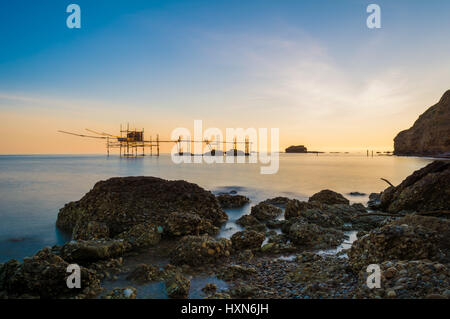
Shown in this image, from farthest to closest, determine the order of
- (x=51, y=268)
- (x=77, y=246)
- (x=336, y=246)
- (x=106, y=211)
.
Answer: (x=106, y=211) → (x=336, y=246) → (x=77, y=246) → (x=51, y=268)

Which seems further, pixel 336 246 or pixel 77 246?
pixel 336 246

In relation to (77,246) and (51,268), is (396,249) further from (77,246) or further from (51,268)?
(77,246)

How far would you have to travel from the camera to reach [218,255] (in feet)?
18.9

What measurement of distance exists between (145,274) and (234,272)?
171cm

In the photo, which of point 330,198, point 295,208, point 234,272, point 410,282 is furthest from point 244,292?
point 330,198

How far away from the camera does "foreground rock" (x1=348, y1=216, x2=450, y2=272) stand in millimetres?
4637

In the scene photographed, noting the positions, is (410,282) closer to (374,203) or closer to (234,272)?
(234,272)

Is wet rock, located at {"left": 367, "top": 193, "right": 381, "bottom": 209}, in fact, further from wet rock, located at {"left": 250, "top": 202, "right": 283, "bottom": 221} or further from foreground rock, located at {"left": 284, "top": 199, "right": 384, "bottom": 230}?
wet rock, located at {"left": 250, "top": 202, "right": 283, "bottom": 221}

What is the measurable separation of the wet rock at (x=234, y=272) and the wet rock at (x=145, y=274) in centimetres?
118

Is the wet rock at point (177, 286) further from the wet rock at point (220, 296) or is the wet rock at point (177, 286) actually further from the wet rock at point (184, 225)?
the wet rock at point (184, 225)

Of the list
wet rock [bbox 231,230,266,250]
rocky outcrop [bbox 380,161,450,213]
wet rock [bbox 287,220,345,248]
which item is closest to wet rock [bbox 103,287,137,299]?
wet rock [bbox 231,230,266,250]
